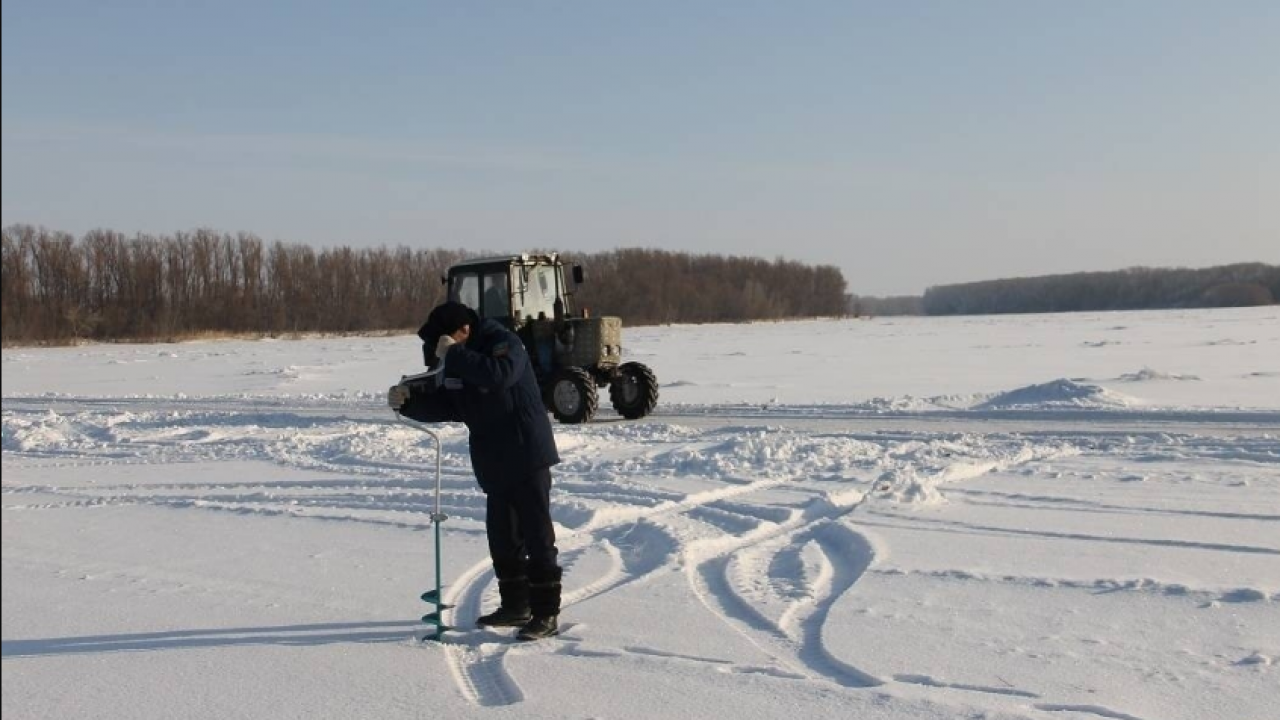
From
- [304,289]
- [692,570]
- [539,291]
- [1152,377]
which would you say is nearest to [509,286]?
[539,291]

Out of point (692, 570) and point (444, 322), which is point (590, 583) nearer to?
point (692, 570)

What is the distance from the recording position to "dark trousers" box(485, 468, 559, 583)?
17.6 feet

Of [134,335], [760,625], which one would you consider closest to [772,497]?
[760,625]

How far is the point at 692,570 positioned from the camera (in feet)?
22.0

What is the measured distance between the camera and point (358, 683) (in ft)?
15.7

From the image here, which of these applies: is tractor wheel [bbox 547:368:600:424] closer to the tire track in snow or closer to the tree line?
the tire track in snow

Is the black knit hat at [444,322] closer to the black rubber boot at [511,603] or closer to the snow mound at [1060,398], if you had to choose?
the black rubber boot at [511,603]

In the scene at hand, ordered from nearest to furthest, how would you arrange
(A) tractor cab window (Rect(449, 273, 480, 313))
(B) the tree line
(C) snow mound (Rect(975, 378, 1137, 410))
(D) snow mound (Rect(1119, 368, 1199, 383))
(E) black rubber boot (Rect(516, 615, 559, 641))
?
(E) black rubber boot (Rect(516, 615, 559, 641)) → (A) tractor cab window (Rect(449, 273, 480, 313)) → (C) snow mound (Rect(975, 378, 1137, 410)) → (D) snow mound (Rect(1119, 368, 1199, 383)) → (B) the tree line

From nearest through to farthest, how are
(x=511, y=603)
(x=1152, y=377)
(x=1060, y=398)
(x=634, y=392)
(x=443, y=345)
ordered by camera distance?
(x=443, y=345), (x=511, y=603), (x=634, y=392), (x=1060, y=398), (x=1152, y=377)

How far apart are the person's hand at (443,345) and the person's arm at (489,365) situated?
43 mm

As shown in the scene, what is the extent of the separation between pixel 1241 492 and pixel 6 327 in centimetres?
842

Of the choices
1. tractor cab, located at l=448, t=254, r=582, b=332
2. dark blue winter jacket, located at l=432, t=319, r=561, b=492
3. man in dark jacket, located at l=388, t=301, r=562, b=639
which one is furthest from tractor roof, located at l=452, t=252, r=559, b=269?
dark blue winter jacket, located at l=432, t=319, r=561, b=492

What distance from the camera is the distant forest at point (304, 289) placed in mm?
43219

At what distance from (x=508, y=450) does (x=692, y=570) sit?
1.80 metres
